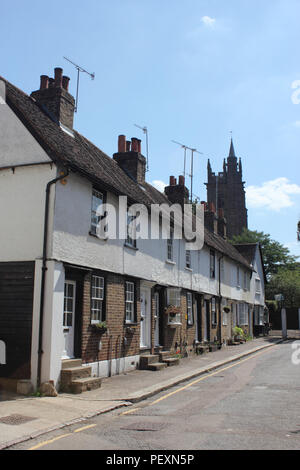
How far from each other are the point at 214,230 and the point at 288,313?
62.0 ft

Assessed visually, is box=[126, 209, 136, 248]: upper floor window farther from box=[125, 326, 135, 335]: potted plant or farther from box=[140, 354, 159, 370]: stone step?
box=[140, 354, 159, 370]: stone step

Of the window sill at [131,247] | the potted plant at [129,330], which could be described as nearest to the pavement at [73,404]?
the potted plant at [129,330]

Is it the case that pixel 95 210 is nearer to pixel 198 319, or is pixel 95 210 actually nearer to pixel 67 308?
pixel 67 308

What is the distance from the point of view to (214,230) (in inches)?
1249

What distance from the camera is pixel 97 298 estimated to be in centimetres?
1362

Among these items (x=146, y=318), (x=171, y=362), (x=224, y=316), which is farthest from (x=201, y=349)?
(x=224, y=316)

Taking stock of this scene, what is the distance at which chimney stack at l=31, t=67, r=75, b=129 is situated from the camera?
15070 millimetres

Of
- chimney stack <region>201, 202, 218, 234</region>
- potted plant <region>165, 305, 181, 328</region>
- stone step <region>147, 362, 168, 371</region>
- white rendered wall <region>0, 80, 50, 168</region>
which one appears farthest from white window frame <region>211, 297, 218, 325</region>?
white rendered wall <region>0, 80, 50, 168</region>

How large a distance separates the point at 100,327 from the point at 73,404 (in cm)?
349

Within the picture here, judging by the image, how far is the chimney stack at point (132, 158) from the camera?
789 inches

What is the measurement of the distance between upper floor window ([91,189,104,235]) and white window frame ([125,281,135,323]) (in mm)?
2802

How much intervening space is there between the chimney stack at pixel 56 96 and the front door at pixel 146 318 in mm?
6950

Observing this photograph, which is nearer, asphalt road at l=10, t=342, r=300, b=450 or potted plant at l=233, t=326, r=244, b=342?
asphalt road at l=10, t=342, r=300, b=450

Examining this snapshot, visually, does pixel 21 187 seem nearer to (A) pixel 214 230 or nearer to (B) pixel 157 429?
(B) pixel 157 429
